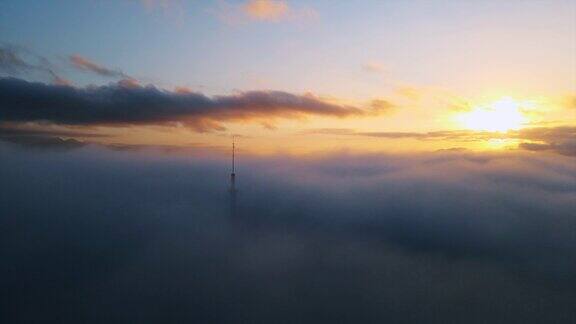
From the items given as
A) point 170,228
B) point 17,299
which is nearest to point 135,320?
point 17,299

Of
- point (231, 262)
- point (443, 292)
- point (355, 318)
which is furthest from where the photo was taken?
point (231, 262)

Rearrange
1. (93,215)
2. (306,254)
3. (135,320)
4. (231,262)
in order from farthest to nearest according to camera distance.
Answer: (93,215)
(306,254)
(231,262)
(135,320)

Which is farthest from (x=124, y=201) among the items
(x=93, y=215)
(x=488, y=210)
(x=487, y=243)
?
(x=488, y=210)

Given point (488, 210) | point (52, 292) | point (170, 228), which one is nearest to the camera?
point (52, 292)

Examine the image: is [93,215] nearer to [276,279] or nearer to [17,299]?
[17,299]

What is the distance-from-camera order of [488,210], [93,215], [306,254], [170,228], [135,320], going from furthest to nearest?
[488,210]
[93,215]
[170,228]
[306,254]
[135,320]

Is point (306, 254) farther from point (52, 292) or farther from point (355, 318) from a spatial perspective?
point (52, 292)

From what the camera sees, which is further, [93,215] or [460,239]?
[93,215]

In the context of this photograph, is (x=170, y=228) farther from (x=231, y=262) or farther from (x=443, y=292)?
(x=443, y=292)

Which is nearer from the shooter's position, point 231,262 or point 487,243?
point 231,262
